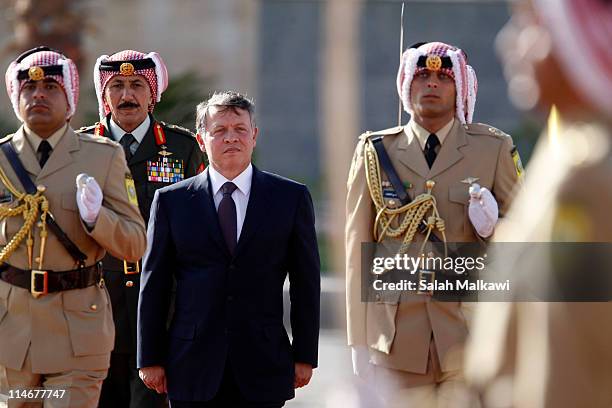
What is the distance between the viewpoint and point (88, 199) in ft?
17.6

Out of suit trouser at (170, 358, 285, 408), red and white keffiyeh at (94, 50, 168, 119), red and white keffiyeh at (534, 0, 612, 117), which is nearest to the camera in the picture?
red and white keffiyeh at (534, 0, 612, 117)

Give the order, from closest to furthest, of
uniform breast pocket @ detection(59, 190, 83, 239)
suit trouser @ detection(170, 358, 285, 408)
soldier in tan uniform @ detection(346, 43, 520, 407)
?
suit trouser @ detection(170, 358, 285, 408), uniform breast pocket @ detection(59, 190, 83, 239), soldier in tan uniform @ detection(346, 43, 520, 407)

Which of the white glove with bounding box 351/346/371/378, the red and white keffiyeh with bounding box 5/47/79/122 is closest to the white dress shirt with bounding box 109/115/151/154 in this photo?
the red and white keffiyeh with bounding box 5/47/79/122

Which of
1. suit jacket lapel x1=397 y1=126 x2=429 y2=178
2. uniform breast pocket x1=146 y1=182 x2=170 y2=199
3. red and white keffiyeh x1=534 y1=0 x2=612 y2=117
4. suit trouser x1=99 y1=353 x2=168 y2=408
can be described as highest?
red and white keffiyeh x1=534 y1=0 x2=612 y2=117

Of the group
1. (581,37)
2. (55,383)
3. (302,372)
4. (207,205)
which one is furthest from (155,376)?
(581,37)

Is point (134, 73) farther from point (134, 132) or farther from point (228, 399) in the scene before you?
point (228, 399)

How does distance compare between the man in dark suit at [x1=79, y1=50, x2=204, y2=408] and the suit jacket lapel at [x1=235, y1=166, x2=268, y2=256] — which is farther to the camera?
the man in dark suit at [x1=79, y1=50, x2=204, y2=408]

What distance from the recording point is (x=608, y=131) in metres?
2.33

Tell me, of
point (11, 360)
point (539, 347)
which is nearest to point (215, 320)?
point (11, 360)

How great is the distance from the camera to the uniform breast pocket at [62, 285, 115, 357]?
5512mm

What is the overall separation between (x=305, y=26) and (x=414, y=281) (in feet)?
29.1

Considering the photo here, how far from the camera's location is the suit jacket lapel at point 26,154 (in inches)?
221

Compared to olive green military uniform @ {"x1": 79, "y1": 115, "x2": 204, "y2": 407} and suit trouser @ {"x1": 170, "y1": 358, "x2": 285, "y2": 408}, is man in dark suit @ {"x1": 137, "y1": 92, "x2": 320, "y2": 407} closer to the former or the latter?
suit trouser @ {"x1": 170, "y1": 358, "x2": 285, "y2": 408}

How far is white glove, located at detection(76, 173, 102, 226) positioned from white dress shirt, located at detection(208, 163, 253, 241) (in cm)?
41
